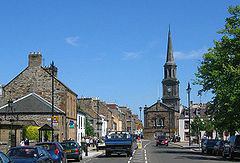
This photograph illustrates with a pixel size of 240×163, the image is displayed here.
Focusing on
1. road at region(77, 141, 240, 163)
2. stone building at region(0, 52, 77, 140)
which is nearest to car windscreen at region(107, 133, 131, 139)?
road at region(77, 141, 240, 163)

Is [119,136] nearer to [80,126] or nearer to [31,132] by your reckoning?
[31,132]

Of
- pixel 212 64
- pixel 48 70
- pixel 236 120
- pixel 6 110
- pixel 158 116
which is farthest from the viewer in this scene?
pixel 158 116

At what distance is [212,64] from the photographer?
143 feet

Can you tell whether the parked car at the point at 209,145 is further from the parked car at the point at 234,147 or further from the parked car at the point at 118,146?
the parked car at the point at 118,146

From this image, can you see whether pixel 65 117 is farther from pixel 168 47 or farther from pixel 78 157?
pixel 168 47

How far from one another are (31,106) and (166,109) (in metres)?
86.8

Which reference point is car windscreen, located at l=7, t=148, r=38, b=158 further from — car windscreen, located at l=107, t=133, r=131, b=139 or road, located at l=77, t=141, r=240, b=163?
car windscreen, located at l=107, t=133, r=131, b=139

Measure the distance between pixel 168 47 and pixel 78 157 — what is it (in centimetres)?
11677

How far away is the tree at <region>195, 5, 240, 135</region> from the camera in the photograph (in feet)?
118

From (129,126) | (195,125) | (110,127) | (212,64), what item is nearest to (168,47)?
(129,126)

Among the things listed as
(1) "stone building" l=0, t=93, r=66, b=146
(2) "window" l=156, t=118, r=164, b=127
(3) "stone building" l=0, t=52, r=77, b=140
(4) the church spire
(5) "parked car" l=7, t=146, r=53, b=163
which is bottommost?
(2) "window" l=156, t=118, r=164, b=127

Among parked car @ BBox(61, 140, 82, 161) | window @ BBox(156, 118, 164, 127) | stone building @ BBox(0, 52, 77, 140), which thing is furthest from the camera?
window @ BBox(156, 118, 164, 127)

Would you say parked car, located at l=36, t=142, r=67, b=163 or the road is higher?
parked car, located at l=36, t=142, r=67, b=163

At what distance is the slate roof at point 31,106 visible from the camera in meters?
51.9
